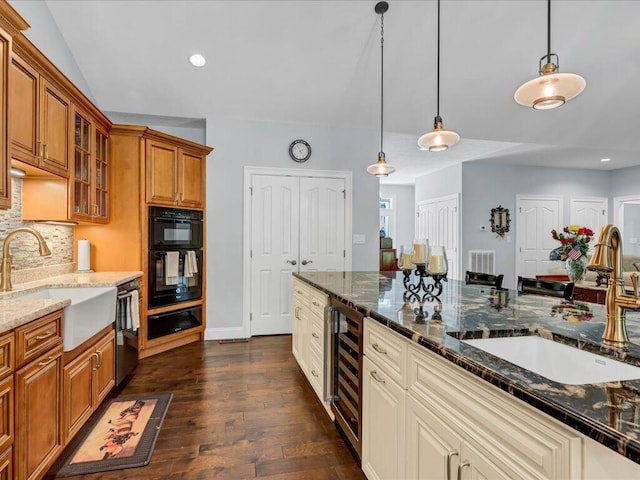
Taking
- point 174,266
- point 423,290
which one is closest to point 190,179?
point 174,266

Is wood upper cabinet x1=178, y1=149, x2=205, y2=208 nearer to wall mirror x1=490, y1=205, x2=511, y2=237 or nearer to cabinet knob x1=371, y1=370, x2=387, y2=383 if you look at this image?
cabinet knob x1=371, y1=370, x2=387, y2=383

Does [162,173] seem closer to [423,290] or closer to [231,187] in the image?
[231,187]

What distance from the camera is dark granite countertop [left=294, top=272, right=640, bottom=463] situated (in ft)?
2.21

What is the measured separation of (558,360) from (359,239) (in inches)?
143

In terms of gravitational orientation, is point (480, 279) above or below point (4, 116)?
below

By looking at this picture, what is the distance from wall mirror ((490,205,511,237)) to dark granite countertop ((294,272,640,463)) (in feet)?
17.5

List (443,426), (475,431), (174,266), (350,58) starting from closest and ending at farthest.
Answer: (475,431) < (443,426) < (350,58) < (174,266)

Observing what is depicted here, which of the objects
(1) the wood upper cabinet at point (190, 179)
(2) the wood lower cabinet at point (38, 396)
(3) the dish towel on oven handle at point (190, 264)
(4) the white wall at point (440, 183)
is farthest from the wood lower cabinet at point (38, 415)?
(4) the white wall at point (440, 183)

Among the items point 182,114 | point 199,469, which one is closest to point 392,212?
point 182,114

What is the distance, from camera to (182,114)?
4.33 m

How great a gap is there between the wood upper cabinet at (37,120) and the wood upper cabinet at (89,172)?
0.18 meters

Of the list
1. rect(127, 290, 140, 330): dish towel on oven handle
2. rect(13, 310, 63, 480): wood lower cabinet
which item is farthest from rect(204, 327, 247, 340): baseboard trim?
rect(13, 310, 63, 480): wood lower cabinet

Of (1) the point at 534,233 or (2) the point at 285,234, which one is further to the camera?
(1) the point at 534,233

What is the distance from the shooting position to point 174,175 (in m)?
3.90
